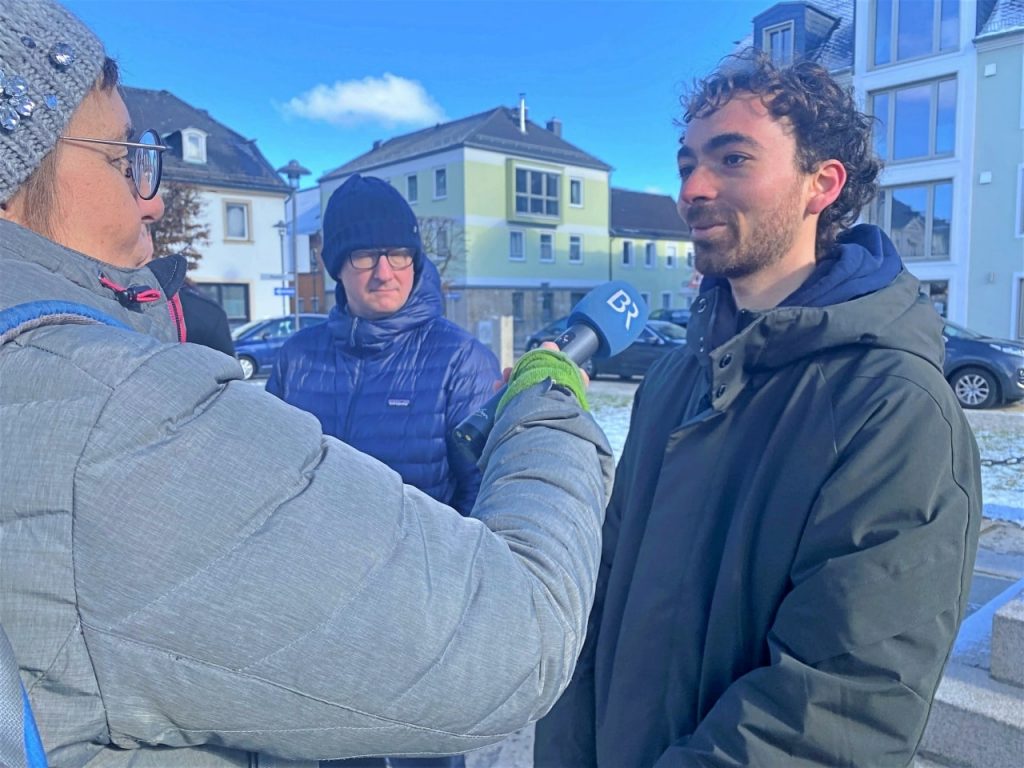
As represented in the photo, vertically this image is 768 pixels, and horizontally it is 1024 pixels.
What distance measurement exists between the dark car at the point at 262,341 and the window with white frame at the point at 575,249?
18.0m

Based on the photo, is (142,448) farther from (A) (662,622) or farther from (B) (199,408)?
(A) (662,622)

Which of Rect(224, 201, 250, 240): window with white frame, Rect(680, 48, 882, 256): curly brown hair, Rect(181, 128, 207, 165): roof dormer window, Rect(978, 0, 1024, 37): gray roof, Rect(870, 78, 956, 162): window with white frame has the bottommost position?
Rect(680, 48, 882, 256): curly brown hair

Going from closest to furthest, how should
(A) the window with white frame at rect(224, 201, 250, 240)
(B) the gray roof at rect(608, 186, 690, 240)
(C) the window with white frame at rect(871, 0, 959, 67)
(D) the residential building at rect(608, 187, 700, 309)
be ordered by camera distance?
(C) the window with white frame at rect(871, 0, 959, 67)
(A) the window with white frame at rect(224, 201, 250, 240)
(D) the residential building at rect(608, 187, 700, 309)
(B) the gray roof at rect(608, 186, 690, 240)

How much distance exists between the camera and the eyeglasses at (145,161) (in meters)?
1.16

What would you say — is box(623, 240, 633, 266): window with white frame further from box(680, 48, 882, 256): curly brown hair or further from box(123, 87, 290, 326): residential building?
box(680, 48, 882, 256): curly brown hair

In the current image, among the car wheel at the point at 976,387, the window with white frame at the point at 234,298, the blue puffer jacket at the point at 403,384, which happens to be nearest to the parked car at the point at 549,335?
the blue puffer jacket at the point at 403,384

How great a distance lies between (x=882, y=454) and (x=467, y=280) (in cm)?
2933

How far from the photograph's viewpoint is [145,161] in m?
1.23

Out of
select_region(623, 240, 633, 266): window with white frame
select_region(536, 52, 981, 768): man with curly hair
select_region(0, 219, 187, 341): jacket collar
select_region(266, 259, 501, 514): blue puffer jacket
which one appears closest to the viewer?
select_region(0, 219, 187, 341): jacket collar

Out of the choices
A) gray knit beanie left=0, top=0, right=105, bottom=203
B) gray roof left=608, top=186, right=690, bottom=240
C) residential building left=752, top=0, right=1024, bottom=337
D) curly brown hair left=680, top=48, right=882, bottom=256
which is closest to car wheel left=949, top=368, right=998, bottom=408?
residential building left=752, top=0, right=1024, bottom=337

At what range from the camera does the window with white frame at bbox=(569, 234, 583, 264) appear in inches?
1353

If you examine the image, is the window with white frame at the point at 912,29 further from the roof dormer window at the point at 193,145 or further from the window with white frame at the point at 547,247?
the roof dormer window at the point at 193,145

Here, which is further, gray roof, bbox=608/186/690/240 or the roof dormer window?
gray roof, bbox=608/186/690/240

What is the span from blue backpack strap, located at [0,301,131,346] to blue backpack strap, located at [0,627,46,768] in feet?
1.04
